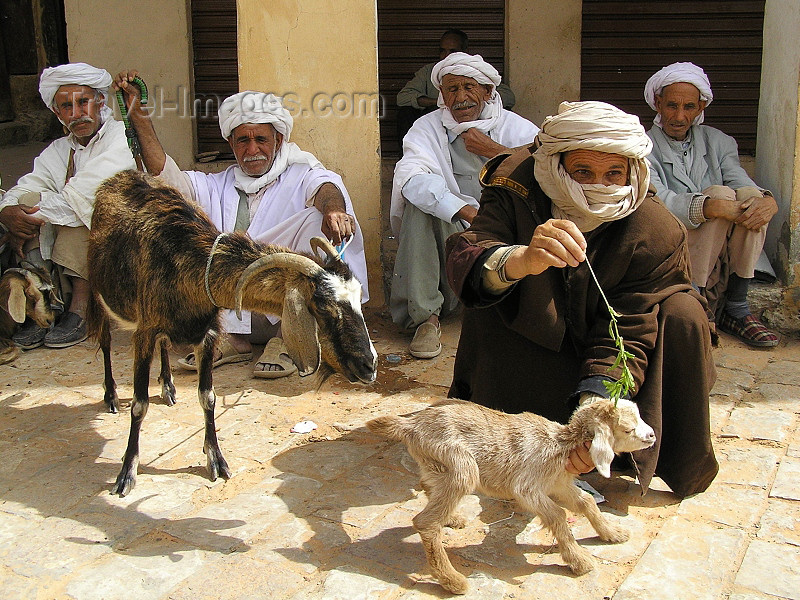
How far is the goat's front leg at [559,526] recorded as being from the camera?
10.1ft

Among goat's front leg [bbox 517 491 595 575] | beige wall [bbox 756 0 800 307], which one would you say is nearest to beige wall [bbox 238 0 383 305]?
beige wall [bbox 756 0 800 307]

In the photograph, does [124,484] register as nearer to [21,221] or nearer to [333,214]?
[333,214]

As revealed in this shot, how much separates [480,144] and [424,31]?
3.66 metres

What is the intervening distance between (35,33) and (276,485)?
9609 mm

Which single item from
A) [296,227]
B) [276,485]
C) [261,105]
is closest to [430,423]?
[276,485]

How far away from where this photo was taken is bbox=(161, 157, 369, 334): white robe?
544 centimetres

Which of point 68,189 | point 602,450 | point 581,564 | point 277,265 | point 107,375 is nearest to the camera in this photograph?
point 602,450

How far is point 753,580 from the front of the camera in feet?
10.1

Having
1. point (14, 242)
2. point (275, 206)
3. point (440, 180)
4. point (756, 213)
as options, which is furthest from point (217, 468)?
point (756, 213)

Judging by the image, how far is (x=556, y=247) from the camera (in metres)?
3.05

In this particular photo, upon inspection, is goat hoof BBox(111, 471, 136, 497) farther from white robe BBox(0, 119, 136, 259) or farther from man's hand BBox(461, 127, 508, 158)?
man's hand BBox(461, 127, 508, 158)

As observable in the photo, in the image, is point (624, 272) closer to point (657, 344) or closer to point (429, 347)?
point (657, 344)

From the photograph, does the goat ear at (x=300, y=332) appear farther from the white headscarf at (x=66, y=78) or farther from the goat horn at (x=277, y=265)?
the white headscarf at (x=66, y=78)

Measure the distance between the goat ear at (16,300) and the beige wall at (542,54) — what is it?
17.4 feet
